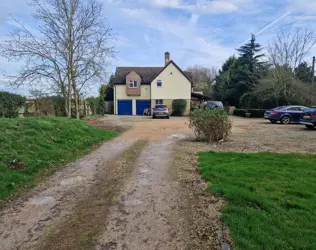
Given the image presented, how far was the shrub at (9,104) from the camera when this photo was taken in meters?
12.9

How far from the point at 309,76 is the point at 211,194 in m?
32.0

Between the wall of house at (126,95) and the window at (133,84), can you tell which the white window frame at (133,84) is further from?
the wall of house at (126,95)

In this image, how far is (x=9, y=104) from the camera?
13398 mm

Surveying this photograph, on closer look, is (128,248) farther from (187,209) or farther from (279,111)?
(279,111)

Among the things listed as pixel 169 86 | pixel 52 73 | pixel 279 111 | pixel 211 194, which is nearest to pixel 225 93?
pixel 169 86

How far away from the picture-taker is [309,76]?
1147 inches

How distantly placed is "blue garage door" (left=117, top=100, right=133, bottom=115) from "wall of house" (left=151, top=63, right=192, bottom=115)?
378cm

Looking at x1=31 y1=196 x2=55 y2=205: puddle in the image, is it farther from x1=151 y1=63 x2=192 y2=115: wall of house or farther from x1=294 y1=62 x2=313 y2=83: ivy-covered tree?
x1=294 y1=62 x2=313 y2=83: ivy-covered tree

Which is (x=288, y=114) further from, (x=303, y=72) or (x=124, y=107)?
(x=124, y=107)

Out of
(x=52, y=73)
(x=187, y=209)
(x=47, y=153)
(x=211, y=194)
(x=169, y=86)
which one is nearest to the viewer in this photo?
(x=187, y=209)

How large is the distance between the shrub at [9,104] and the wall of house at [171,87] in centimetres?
1975

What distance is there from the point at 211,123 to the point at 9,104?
11.7m

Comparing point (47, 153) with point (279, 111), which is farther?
point (279, 111)

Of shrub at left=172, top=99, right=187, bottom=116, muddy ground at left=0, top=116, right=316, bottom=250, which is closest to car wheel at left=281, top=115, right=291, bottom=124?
shrub at left=172, top=99, right=187, bottom=116
